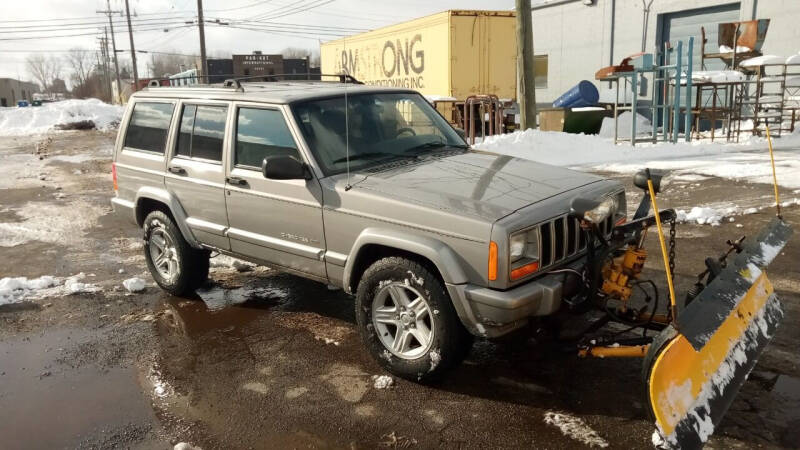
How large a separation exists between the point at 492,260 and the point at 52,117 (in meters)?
40.7

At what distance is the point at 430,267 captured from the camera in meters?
3.79

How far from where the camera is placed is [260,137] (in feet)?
15.5

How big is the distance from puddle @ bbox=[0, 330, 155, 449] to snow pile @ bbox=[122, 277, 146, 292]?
1.21 meters

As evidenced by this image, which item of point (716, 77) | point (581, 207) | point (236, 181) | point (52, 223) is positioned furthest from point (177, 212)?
point (716, 77)

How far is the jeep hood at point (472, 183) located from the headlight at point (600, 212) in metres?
0.25

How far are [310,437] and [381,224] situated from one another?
1.33 metres

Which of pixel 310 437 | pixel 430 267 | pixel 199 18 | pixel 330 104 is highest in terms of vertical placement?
pixel 199 18

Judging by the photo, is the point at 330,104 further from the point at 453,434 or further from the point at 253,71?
the point at 253,71

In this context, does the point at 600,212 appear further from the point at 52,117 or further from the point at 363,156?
the point at 52,117

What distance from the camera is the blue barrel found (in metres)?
19.4

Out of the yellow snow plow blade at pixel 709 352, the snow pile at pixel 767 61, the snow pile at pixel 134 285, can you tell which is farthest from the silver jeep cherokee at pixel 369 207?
the snow pile at pixel 767 61

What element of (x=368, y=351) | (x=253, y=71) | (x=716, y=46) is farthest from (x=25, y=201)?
(x=253, y=71)

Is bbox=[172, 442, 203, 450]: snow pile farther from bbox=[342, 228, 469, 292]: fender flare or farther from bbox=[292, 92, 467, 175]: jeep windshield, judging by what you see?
bbox=[292, 92, 467, 175]: jeep windshield

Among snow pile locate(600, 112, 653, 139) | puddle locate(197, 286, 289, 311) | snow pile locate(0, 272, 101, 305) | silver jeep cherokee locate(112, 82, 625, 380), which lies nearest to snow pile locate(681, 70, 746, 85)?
snow pile locate(600, 112, 653, 139)
